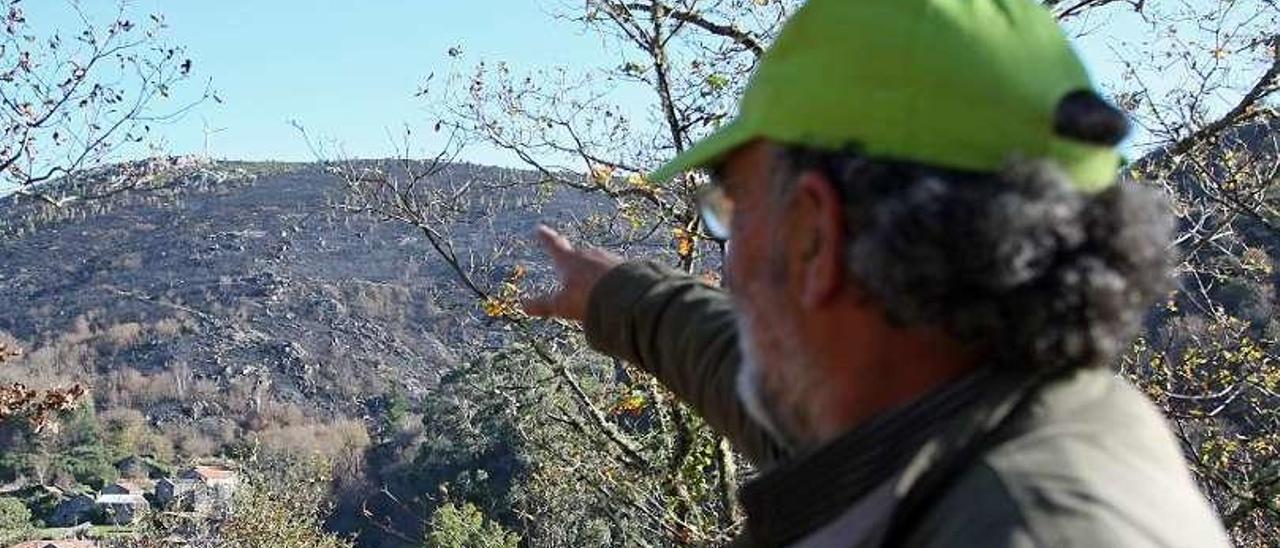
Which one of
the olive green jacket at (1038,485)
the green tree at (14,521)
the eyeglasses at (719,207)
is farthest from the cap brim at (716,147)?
the green tree at (14,521)

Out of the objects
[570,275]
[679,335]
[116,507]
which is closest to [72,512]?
[116,507]

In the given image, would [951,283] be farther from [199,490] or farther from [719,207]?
[199,490]

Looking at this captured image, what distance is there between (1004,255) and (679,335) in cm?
102

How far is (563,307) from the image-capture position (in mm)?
2344

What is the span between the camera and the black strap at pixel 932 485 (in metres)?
1.03

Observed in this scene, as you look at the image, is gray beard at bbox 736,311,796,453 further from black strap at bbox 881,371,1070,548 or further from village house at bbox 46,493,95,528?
village house at bbox 46,493,95,528

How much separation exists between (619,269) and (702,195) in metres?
0.62

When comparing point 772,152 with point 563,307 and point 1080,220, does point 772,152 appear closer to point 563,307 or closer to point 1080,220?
point 1080,220

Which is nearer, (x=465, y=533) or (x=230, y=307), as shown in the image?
(x=465, y=533)

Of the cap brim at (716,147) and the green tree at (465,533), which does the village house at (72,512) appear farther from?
the cap brim at (716,147)

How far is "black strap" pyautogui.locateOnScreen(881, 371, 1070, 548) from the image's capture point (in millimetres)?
1027

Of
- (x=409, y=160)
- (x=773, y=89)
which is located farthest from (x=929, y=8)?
(x=409, y=160)

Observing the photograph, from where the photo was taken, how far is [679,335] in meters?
2.06

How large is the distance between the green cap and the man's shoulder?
0.68 ft
